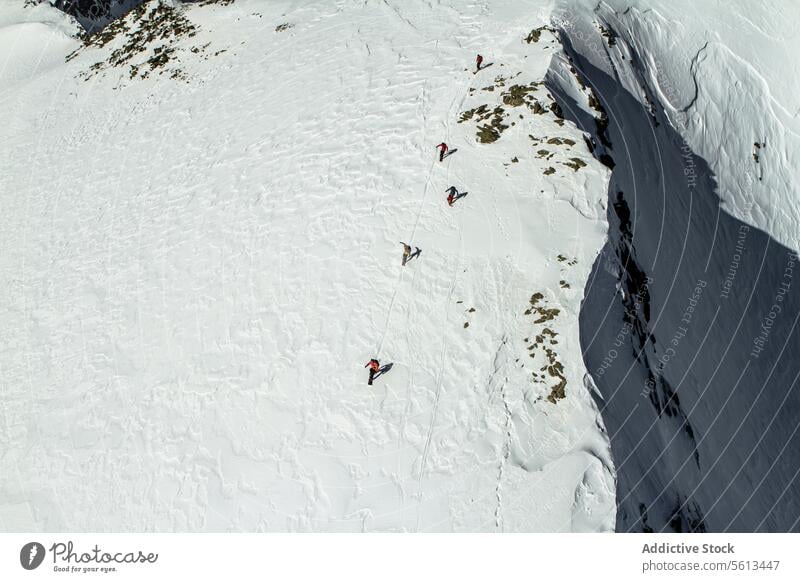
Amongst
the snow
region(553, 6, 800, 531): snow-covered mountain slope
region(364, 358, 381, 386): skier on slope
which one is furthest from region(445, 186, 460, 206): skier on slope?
the snow

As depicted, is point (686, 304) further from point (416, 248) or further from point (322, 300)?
point (322, 300)

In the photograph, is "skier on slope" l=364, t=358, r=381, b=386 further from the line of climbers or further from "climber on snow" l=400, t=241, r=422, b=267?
"climber on snow" l=400, t=241, r=422, b=267

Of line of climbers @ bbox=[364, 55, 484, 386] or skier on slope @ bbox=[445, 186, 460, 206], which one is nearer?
line of climbers @ bbox=[364, 55, 484, 386]

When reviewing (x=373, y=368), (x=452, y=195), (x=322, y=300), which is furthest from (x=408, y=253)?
(x=373, y=368)

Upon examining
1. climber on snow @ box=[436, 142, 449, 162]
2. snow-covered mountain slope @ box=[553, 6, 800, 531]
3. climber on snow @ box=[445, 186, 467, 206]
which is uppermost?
climber on snow @ box=[436, 142, 449, 162]

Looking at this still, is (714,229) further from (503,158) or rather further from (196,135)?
(196,135)

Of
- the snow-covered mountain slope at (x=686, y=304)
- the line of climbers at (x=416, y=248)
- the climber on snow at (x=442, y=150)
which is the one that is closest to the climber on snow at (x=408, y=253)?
the line of climbers at (x=416, y=248)
